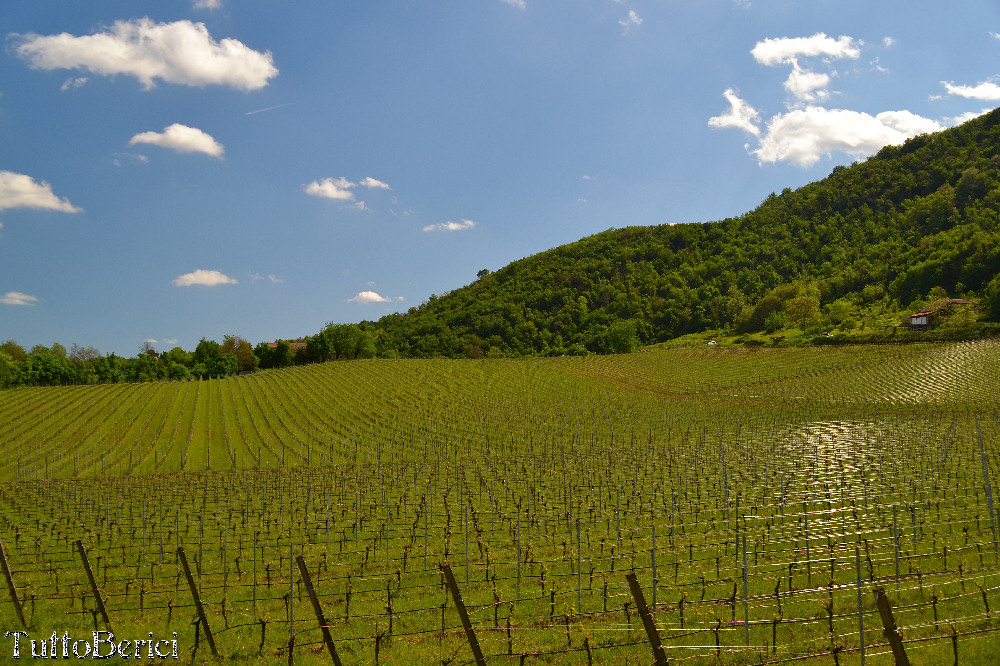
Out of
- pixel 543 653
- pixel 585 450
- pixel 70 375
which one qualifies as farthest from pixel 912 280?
pixel 70 375

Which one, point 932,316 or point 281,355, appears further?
point 281,355

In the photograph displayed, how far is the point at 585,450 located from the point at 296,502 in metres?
14.9

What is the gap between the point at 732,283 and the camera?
140m

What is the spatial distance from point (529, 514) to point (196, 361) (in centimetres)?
10375

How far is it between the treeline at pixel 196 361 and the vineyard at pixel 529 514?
3217cm

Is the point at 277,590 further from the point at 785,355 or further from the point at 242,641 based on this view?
the point at 785,355

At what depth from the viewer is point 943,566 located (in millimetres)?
10984

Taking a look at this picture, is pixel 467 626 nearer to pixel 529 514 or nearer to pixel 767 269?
pixel 529 514

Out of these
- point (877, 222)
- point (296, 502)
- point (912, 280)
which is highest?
point (877, 222)

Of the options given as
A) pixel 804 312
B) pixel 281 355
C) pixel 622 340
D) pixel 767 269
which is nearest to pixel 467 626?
pixel 622 340

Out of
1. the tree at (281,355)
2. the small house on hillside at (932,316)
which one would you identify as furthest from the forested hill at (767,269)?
the tree at (281,355)

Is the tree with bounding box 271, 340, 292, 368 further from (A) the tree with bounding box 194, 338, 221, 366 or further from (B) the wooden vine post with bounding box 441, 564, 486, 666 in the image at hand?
(B) the wooden vine post with bounding box 441, 564, 486, 666

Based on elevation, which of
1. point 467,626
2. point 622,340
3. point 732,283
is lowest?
point 467,626

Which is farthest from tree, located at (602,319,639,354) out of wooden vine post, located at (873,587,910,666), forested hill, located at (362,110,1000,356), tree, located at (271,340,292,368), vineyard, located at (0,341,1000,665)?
wooden vine post, located at (873,587,910,666)
